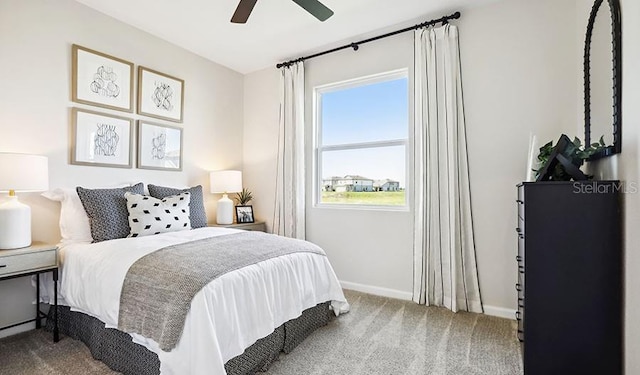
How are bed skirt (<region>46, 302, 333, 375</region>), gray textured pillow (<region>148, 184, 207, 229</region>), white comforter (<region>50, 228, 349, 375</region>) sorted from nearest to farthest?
1. white comforter (<region>50, 228, 349, 375</region>)
2. bed skirt (<region>46, 302, 333, 375</region>)
3. gray textured pillow (<region>148, 184, 207, 229</region>)

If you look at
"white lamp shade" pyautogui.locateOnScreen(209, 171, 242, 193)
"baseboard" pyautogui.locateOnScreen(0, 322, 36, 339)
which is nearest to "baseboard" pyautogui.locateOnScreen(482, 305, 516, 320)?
"white lamp shade" pyautogui.locateOnScreen(209, 171, 242, 193)

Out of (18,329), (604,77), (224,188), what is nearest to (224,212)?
(224,188)

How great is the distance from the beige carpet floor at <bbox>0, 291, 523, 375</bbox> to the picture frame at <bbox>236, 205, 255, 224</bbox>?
1.84 m

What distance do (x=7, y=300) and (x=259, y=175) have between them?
263 centimetres

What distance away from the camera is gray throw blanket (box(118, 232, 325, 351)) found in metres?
1.50

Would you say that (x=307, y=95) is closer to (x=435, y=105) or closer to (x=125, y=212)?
(x=435, y=105)

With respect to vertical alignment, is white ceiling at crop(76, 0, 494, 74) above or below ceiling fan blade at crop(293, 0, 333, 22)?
above

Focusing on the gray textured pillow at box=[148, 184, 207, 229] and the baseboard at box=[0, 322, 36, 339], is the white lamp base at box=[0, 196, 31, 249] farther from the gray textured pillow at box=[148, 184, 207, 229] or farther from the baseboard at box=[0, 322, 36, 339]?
the gray textured pillow at box=[148, 184, 207, 229]

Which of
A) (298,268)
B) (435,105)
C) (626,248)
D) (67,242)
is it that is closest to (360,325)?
(298,268)

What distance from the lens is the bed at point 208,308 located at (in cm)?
148

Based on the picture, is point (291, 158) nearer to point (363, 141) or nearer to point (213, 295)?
point (363, 141)

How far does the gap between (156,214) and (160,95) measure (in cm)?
148

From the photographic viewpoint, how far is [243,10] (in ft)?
7.38

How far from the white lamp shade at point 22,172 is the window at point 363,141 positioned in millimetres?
2535
